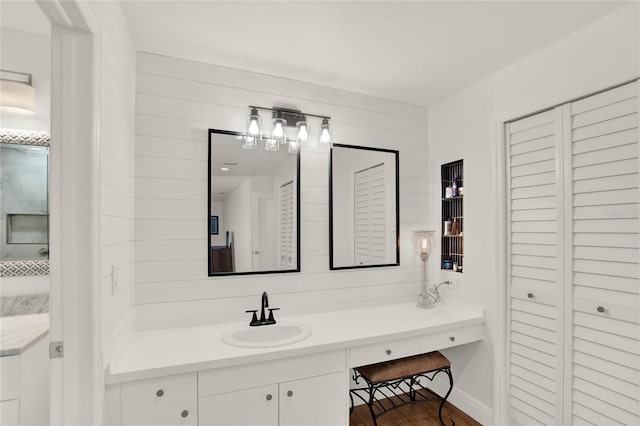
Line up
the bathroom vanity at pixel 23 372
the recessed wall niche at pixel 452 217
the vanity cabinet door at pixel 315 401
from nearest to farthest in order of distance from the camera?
the bathroom vanity at pixel 23 372
the vanity cabinet door at pixel 315 401
the recessed wall niche at pixel 452 217

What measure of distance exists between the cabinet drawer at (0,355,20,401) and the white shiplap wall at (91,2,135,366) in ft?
1.07

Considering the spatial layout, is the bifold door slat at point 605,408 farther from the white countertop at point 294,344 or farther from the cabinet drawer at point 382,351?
the cabinet drawer at point 382,351

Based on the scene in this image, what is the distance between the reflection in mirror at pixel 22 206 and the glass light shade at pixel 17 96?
0.19 metres

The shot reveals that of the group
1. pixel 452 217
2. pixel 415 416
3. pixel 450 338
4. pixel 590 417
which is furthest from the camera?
pixel 452 217

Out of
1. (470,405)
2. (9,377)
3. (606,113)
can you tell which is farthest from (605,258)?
(9,377)

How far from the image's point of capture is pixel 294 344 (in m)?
1.84

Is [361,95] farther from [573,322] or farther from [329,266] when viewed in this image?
[573,322]

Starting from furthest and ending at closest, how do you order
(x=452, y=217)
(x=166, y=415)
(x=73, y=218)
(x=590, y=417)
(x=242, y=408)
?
(x=452, y=217), (x=590, y=417), (x=242, y=408), (x=166, y=415), (x=73, y=218)

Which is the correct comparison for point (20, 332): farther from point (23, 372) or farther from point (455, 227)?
point (455, 227)

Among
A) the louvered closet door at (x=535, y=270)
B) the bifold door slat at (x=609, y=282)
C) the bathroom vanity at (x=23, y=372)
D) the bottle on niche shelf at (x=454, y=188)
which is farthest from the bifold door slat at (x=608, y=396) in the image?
the bathroom vanity at (x=23, y=372)

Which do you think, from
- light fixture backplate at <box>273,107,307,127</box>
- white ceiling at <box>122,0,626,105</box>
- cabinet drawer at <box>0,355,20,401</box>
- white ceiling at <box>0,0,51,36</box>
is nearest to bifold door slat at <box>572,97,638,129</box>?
white ceiling at <box>122,0,626,105</box>

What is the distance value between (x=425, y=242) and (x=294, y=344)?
1.34 metres

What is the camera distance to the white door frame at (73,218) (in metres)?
1.25

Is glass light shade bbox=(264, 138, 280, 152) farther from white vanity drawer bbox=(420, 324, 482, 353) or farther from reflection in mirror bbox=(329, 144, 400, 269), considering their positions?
white vanity drawer bbox=(420, 324, 482, 353)
